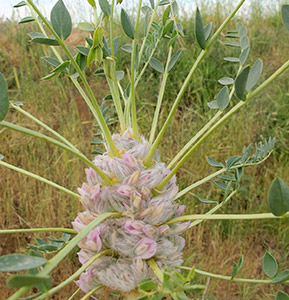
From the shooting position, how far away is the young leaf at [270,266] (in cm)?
41

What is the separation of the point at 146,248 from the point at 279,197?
0.17 m

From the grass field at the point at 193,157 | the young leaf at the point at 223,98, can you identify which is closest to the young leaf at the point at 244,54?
the young leaf at the point at 223,98

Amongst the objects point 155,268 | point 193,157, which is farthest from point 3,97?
point 193,157

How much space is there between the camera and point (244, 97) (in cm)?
37

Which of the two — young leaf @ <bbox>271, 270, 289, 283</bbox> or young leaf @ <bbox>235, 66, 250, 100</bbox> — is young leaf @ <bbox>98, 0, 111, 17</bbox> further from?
young leaf @ <bbox>271, 270, 289, 283</bbox>

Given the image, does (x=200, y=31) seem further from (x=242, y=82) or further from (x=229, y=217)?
(x=229, y=217)

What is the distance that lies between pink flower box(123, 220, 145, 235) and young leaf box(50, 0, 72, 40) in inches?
9.6

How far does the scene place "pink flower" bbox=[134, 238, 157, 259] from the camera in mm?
426

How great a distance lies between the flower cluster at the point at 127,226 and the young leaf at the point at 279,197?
0.48 feet

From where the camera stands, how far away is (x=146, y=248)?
1.40 ft

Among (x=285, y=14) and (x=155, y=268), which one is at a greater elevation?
(x=285, y=14)

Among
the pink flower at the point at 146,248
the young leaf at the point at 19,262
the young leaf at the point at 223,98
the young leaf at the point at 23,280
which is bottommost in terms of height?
the pink flower at the point at 146,248

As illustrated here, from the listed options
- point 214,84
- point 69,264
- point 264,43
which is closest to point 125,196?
point 69,264

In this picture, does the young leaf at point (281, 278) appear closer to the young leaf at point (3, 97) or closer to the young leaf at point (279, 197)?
the young leaf at point (279, 197)
